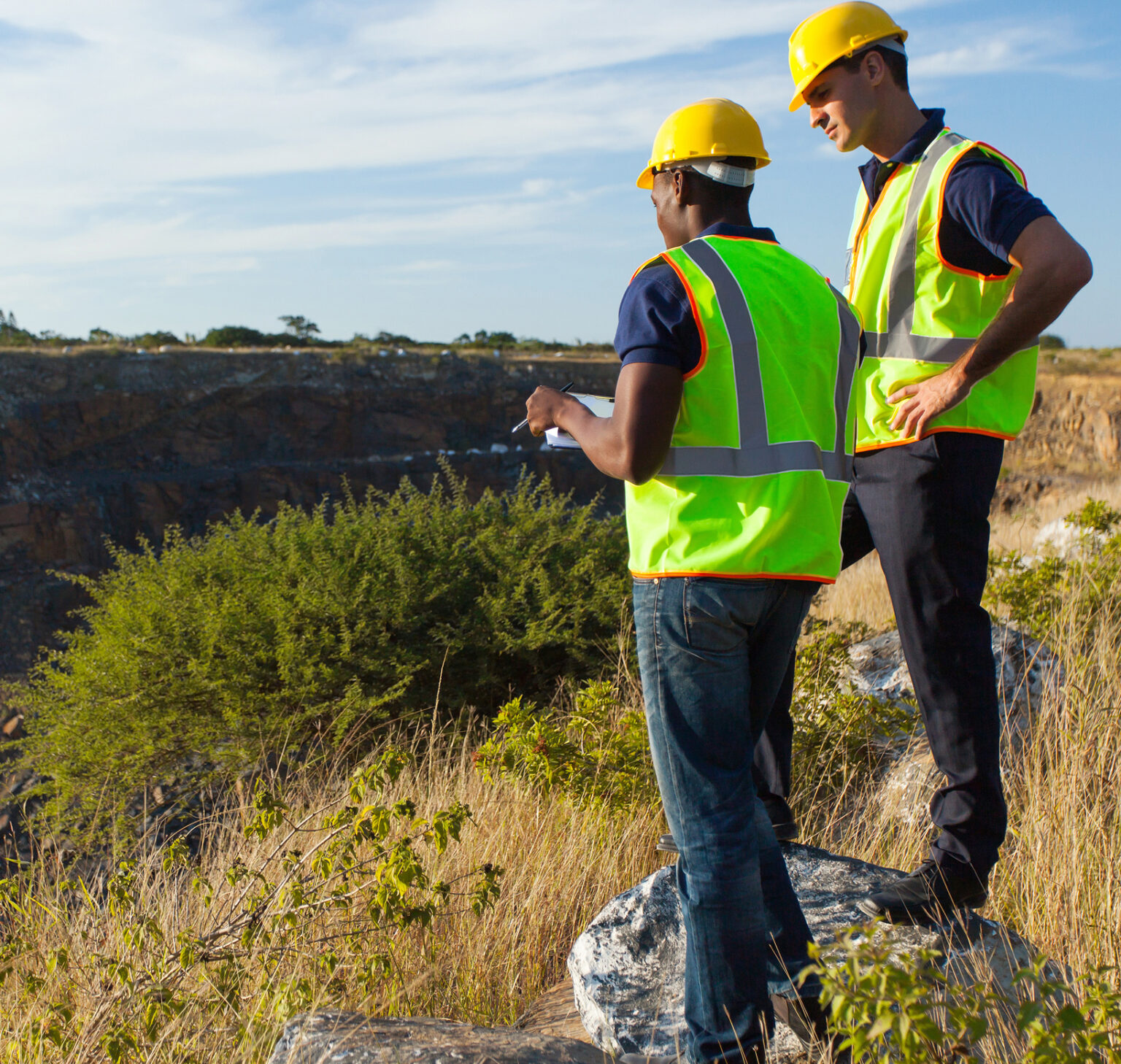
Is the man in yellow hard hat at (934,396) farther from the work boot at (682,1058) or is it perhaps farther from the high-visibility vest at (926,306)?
the work boot at (682,1058)

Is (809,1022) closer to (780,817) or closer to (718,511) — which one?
(780,817)

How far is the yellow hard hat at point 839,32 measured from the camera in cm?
245

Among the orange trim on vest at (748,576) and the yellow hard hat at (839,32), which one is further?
the yellow hard hat at (839,32)

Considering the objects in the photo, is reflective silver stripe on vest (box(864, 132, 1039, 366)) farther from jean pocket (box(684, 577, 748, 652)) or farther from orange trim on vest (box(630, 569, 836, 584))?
jean pocket (box(684, 577, 748, 652))

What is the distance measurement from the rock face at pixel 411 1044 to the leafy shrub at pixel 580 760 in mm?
1538

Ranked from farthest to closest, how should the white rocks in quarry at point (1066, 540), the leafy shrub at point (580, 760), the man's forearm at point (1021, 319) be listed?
the white rocks in quarry at point (1066, 540)
the leafy shrub at point (580, 760)
the man's forearm at point (1021, 319)

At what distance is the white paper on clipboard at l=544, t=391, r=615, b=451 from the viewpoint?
7.32ft

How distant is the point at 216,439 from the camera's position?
36812 millimetres

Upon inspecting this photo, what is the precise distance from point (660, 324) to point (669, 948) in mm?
1626

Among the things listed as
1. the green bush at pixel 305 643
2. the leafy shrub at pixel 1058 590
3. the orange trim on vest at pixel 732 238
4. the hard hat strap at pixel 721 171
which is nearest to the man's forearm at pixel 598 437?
the orange trim on vest at pixel 732 238

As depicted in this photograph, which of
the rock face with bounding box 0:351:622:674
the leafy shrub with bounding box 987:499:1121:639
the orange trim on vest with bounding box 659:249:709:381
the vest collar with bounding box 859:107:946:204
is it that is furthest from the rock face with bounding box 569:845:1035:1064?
the rock face with bounding box 0:351:622:674

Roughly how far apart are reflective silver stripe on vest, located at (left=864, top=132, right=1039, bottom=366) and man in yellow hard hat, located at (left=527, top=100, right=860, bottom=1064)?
56cm

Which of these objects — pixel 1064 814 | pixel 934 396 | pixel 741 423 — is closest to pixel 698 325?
pixel 741 423

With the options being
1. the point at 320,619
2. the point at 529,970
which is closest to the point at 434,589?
the point at 320,619
